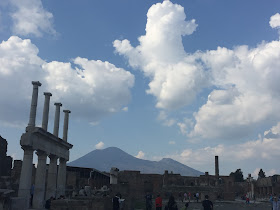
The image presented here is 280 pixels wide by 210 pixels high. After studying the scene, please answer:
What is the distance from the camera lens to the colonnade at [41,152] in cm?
1759

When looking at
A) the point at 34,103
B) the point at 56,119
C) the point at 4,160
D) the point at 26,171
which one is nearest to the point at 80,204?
the point at 26,171

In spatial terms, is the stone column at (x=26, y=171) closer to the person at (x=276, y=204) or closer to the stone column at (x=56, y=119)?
the stone column at (x=56, y=119)

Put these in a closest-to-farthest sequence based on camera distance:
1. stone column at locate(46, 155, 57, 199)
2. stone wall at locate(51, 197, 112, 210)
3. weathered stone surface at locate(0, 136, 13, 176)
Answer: stone wall at locate(51, 197, 112, 210) → stone column at locate(46, 155, 57, 199) → weathered stone surface at locate(0, 136, 13, 176)

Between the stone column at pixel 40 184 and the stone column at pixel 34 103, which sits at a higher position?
the stone column at pixel 34 103

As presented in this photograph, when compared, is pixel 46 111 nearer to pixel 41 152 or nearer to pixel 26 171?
pixel 41 152

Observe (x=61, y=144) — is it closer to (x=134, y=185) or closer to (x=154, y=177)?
(x=134, y=185)

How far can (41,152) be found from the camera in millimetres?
19672

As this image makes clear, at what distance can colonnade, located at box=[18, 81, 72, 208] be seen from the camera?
1759 cm

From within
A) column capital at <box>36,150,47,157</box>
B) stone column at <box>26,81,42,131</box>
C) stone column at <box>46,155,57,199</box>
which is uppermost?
stone column at <box>26,81,42,131</box>

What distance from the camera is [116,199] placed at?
564 inches

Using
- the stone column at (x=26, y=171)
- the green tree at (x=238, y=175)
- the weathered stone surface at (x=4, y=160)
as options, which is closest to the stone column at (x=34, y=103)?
the stone column at (x=26, y=171)

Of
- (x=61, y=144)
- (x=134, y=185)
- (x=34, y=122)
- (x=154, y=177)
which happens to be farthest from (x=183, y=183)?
(x=34, y=122)

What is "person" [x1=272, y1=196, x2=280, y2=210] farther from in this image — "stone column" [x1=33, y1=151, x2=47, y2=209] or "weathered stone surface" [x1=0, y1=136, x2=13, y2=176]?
"weathered stone surface" [x1=0, y1=136, x2=13, y2=176]

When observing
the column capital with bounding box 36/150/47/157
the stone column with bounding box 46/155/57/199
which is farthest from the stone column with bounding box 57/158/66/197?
the column capital with bounding box 36/150/47/157
